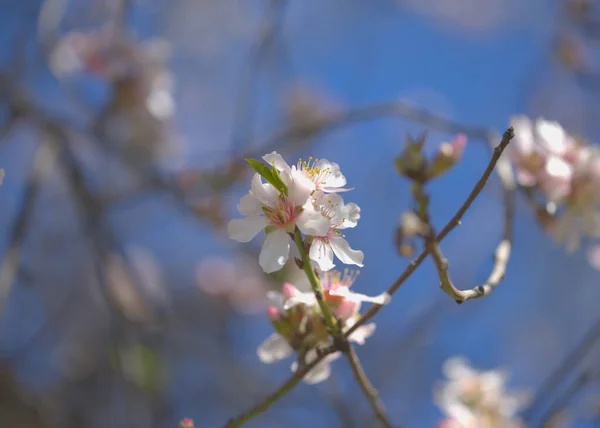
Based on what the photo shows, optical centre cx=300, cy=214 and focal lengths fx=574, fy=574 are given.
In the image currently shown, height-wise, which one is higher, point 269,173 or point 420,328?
point 420,328

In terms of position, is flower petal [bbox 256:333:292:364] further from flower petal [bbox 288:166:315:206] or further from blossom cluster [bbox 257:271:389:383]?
flower petal [bbox 288:166:315:206]

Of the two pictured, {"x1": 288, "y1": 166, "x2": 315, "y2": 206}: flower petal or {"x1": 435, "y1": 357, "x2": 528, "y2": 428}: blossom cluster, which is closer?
{"x1": 288, "y1": 166, "x2": 315, "y2": 206}: flower petal

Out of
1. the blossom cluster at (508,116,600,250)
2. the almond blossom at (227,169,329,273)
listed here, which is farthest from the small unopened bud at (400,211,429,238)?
the blossom cluster at (508,116,600,250)

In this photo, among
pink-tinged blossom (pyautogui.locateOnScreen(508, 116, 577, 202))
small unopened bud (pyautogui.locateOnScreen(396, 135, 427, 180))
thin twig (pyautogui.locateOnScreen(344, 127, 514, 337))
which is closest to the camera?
Answer: thin twig (pyautogui.locateOnScreen(344, 127, 514, 337))

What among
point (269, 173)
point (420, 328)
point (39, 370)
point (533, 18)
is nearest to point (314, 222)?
point (269, 173)

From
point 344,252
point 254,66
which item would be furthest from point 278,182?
point 254,66

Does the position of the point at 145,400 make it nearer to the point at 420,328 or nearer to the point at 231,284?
the point at 420,328
